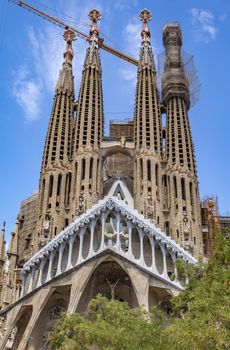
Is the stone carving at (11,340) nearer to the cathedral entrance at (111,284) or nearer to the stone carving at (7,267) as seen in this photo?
the stone carving at (7,267)

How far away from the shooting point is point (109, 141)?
43156 mm

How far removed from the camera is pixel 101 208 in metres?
32.8

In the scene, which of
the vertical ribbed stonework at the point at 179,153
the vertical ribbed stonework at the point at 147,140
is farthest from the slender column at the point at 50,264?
the vertical ribbed stonework at the point at 179,153

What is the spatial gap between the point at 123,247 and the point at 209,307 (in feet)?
58.9

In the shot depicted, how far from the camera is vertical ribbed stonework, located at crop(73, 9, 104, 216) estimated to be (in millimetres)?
38344

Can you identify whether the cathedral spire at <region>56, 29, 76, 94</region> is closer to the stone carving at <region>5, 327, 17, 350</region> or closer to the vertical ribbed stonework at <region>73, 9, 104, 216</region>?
the vertical ribbed stonework at <region>73, 9, 104, 216</region>

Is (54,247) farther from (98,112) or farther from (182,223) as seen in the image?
(98,112)

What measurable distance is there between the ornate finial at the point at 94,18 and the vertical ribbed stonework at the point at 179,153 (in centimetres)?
731

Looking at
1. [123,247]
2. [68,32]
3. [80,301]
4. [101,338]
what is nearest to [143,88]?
[68,32]

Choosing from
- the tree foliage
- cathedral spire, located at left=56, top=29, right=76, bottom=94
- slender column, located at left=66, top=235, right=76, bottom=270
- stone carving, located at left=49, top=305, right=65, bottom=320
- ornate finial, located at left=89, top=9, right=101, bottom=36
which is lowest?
the tree foliage

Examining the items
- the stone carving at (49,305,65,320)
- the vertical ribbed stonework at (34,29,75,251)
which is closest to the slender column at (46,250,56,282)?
the stone carving at (49,305,65,320)

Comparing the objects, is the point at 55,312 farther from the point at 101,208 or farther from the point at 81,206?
the point at 81,206

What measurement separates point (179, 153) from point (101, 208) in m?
11.2

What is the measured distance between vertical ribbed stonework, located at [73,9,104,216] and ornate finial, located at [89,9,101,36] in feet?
10.2
